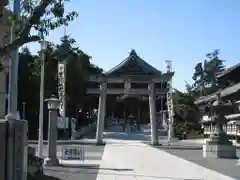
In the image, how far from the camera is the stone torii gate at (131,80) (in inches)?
1738

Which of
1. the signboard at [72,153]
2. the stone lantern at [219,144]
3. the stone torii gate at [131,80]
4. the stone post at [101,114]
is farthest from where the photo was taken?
the stone torii gate at [131,80]

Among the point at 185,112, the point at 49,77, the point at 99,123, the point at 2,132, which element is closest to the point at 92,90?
the point at 99,123

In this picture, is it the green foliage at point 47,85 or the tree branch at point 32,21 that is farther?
the green foliage at point 47,85

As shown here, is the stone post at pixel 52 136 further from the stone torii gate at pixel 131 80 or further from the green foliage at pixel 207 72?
the green foliage at pixel 207 72

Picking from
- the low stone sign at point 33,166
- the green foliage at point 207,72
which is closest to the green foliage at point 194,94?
the green foliage at point 207,72

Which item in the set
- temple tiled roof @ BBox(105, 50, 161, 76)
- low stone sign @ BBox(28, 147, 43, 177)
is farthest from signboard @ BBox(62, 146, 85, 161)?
temple tiled roof @ BBox(105, 50, 161, 76)

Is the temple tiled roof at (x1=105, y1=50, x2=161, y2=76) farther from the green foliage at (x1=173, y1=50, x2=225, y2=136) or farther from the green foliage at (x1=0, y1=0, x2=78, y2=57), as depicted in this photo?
the green foliage at (x1=0, y1=0, x2=78, y2=57)

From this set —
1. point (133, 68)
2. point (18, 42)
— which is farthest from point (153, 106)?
point (18, 42)

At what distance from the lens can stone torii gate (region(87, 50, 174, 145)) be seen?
44.2 meters

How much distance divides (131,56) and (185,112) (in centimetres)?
2969

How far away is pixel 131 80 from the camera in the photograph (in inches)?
1753

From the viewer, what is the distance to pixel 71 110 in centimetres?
6938

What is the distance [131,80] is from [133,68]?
110 centimetres

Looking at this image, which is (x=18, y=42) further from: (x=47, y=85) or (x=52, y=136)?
(x=47, y=85)
